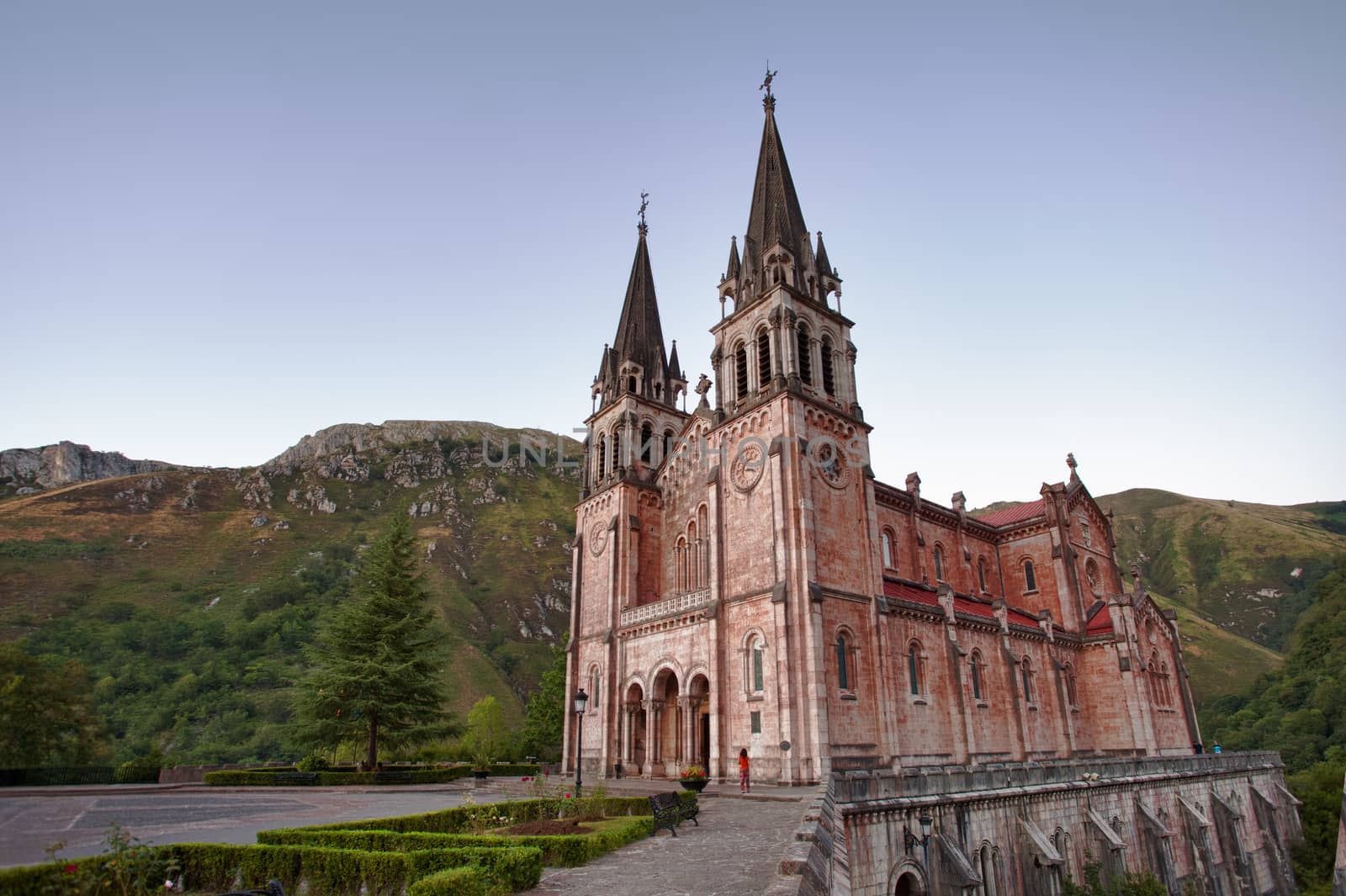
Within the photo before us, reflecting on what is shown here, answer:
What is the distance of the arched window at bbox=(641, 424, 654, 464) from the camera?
3881cm

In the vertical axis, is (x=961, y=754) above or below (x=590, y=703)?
below

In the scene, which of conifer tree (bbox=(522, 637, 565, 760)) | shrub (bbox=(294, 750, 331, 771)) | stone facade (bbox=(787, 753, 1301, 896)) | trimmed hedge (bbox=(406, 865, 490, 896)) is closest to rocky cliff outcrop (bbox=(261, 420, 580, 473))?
conifer tree (bbox=(522, 637, 565, 760))

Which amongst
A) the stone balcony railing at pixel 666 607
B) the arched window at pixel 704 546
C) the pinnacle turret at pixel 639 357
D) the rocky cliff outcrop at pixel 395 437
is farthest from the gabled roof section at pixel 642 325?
the rocky cliff outcrop at pixel 395 437

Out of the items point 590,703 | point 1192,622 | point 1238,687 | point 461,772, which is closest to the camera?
point 590,703

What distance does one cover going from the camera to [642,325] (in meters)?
42.5

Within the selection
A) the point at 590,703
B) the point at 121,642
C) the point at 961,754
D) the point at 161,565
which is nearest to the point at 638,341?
the point at 590,703

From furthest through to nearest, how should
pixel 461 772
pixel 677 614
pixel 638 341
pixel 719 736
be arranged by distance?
pixel 638 341 → pixel 461 772 → pixel 677 614 → pixel 719 736

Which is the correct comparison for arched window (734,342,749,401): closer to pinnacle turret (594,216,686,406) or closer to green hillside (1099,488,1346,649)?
pinnacle turret (594,216,686,406)

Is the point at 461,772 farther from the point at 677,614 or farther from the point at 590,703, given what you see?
the point at 677,614

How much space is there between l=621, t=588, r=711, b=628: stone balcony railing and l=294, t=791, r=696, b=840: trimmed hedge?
11.5 metres

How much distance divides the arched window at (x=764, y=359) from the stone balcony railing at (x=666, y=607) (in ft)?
30.5

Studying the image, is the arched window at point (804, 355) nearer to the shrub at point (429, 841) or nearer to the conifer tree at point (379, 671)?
the shrub at point (429, 841)

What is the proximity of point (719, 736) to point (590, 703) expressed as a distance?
30.2 feet

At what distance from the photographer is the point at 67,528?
323 ft
